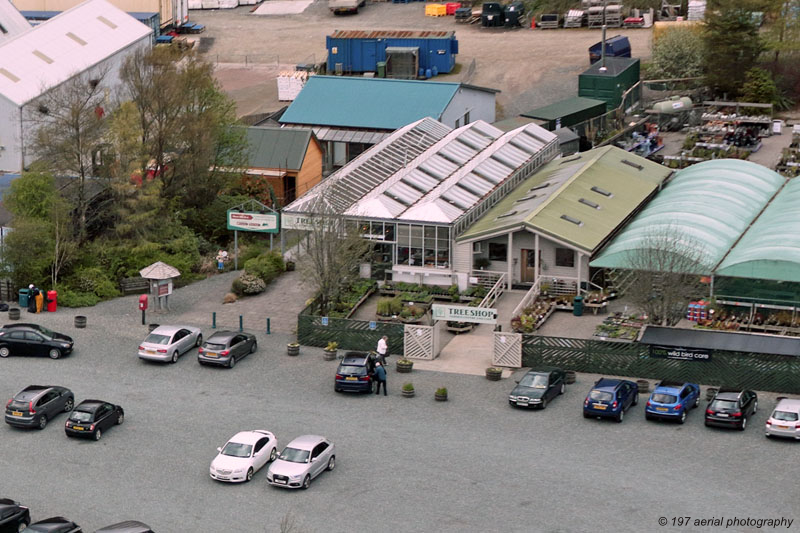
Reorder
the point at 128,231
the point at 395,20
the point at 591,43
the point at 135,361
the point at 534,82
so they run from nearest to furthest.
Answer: the point at 135,361 < the point at 128,231 < the point at 534,82 < the point at 591,43 < the point at 395,20

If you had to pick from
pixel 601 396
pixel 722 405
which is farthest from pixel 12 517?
pixel 722 405

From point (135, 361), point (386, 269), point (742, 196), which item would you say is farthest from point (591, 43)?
point (135, 361)

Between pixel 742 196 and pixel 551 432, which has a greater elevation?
pixel 742 196

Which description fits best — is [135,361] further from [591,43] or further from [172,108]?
[591,43]

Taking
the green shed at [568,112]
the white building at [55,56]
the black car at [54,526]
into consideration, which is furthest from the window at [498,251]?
the black car at [54,526]

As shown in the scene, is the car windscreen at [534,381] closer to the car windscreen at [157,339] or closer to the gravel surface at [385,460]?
the gravel surface at [385,460]

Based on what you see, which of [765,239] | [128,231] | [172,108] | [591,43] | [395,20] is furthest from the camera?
[395,20]

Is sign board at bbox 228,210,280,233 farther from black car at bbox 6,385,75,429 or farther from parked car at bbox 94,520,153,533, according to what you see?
parked car at bbox 94,520,153,533
